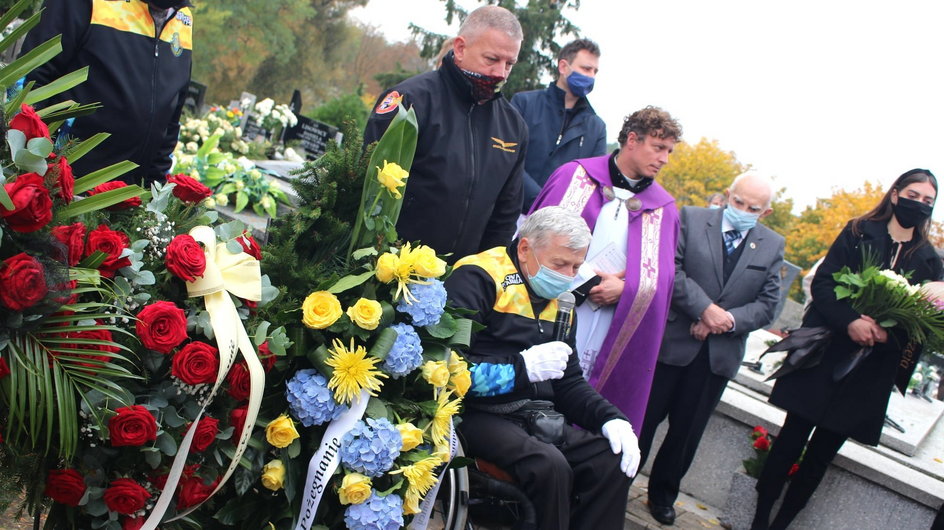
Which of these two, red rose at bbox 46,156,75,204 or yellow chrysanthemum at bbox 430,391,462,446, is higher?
red rose at bbox 46,156,75,204

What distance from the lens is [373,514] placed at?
2.50 meters

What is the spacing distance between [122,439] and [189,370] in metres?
0.22

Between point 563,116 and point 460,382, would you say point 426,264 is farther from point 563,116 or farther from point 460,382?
point 563,116

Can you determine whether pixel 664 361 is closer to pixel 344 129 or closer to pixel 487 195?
pixel 487 195

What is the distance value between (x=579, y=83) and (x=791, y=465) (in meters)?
2.57

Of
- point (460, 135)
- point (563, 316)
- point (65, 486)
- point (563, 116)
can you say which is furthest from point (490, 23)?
point (65, 486)

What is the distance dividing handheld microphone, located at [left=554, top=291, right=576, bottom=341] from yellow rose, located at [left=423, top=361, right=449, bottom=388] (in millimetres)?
1023

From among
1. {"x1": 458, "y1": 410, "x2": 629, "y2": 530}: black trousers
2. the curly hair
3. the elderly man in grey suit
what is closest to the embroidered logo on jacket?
the curly hair

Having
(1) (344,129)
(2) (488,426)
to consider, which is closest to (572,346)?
(2) (488,426)

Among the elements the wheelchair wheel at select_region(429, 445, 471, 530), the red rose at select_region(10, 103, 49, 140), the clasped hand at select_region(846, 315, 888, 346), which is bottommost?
the wheelchair wheel at select_region(429, 445, 471, 530)

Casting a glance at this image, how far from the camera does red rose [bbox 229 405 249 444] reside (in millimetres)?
2307

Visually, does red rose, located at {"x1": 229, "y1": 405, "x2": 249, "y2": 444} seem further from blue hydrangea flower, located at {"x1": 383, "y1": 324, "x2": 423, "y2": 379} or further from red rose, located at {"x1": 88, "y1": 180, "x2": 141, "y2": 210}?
red rose, located at {"x1": 88, "y1": 180, "x2": 141, "y2": 210}

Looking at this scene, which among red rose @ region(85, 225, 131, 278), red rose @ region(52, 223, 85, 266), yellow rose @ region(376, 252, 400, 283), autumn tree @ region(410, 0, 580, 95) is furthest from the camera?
autumn tree @ region(410, 0, 580, 95)

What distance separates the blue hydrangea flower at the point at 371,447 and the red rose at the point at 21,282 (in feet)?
3.33
